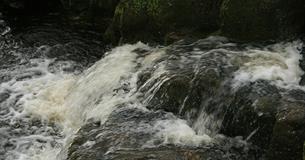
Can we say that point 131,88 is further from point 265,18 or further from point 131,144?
point 265,18

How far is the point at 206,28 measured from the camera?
397 inches

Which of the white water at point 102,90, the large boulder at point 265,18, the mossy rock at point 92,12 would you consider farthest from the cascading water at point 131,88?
the mossy rock at point 92,12

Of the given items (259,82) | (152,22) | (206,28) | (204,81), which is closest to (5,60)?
(152,22)

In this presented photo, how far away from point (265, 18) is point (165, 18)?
206 cm

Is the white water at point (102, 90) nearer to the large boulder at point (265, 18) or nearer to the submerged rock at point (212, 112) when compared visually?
the submerged rock at point (212, 112)

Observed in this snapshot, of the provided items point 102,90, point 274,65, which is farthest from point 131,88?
point 274,65

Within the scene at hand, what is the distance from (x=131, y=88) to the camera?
8.80m

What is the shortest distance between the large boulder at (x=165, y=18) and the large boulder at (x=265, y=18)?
0.64m

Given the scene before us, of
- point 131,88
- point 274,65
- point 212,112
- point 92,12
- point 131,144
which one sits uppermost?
point 92,12

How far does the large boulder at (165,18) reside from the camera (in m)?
10.1

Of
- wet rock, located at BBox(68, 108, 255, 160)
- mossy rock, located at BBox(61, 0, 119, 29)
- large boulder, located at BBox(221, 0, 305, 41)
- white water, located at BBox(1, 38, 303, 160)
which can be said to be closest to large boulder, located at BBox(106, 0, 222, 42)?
white water, located at BBox(1, 38, 303, 160)

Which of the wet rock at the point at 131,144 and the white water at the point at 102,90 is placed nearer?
the wet rock at the point at 131,144

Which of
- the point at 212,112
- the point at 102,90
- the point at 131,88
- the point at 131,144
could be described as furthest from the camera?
the point at 102,90

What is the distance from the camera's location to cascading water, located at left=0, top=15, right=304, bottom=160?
7734mm
